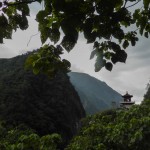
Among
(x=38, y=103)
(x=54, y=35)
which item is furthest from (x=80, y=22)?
(x=38, y=103)

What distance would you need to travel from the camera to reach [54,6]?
8.96 ft

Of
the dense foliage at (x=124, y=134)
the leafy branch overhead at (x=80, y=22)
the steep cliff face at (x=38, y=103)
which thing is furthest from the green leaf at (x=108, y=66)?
the steep cliff face at (x=38, y=103)

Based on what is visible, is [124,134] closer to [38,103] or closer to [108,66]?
[108,66]

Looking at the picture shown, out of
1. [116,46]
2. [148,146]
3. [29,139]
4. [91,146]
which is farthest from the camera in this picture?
[91,146]

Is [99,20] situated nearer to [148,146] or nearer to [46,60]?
[46,60]

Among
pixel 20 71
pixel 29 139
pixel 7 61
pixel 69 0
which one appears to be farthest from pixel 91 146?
pixel 7 61

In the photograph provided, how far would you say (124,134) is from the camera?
14.0 metres

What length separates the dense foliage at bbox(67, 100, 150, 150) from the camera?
42.4ft

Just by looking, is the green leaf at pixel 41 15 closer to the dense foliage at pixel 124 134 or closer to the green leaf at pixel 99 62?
the green leaf at pixel 99 62

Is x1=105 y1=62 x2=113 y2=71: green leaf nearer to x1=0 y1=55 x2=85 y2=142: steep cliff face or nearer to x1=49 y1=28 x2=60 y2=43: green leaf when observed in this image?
x1=49 y1=28 x2=60 y2=43: green leaf

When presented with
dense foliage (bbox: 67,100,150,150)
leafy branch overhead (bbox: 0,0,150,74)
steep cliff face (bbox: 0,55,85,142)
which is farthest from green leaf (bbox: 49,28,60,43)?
steep cliff face (bbox: 0,55,85,142)

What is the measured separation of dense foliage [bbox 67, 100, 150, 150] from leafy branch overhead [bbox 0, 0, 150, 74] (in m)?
9.42

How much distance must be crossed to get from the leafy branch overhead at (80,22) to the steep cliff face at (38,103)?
2395 inches

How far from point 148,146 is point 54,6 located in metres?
10.8
